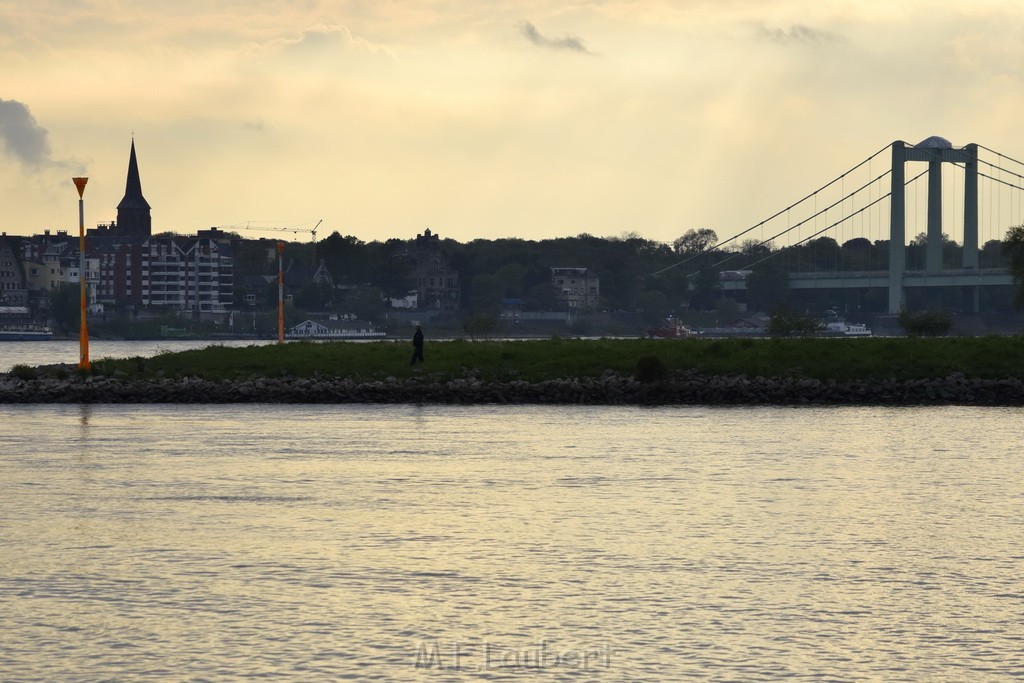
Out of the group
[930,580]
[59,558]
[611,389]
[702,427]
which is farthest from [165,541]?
[611,389]

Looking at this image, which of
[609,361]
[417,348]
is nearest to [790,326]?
[609,361]

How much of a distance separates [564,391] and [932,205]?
8360 centimetres

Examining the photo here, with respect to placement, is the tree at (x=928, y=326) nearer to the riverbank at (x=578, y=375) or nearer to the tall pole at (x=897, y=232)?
the riverbank at (x=578, y=375)

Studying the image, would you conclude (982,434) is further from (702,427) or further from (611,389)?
(611,389)

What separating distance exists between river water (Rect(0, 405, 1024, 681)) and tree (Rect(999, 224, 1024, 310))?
181 ft

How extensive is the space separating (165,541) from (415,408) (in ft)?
95.1

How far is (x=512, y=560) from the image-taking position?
65.8 feet

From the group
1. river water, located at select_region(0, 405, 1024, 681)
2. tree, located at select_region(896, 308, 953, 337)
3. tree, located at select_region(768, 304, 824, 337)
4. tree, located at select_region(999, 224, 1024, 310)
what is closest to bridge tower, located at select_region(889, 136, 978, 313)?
tree, located at select_region(999, 224, 1024, 310)

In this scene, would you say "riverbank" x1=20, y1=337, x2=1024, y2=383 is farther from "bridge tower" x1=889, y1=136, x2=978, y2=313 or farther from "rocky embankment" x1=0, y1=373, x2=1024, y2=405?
"bridge tower" x1=889, y1=136, x2=978, y2=313

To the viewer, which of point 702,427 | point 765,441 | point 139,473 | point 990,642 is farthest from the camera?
point 702,427

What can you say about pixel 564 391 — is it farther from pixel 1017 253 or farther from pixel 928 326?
pixel 1017 253

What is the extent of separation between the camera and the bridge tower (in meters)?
125

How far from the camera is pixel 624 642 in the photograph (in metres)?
15.5

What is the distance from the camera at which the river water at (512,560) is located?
14953 millimetres
